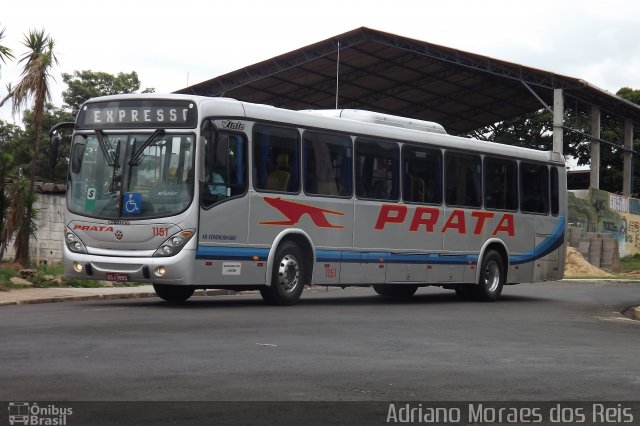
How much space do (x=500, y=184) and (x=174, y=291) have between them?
7739 millimetres

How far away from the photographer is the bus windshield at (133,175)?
16.0m

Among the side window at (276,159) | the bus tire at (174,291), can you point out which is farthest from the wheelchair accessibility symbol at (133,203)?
the bus tire at (174,291)

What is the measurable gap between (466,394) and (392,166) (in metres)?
11.6

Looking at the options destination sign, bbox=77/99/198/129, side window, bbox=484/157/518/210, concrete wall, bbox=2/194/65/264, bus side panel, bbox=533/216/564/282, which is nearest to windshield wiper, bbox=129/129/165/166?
destination sign, bbox=77/99/198/129

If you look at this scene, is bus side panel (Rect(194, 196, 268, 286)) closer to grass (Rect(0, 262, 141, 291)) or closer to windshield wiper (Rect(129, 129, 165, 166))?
windshield wiper (Rect(129, 129, 165, 166))

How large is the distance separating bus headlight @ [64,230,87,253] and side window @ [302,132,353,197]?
3759mm

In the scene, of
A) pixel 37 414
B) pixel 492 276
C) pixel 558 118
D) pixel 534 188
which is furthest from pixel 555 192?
pixel 558 118

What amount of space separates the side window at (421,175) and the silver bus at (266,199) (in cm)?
3

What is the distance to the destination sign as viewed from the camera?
16.2 meters

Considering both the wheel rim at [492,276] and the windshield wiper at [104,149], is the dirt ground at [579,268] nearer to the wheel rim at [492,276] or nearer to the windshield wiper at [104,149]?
the wheel rim at [492,276]

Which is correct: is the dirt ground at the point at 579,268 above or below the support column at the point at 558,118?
below

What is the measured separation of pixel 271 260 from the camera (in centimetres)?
1708

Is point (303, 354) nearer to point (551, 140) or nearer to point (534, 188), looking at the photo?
point (534, 188)

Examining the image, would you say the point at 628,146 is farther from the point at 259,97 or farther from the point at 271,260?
the point at 271,260
